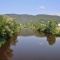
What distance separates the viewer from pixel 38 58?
Result: 2508 centimetres

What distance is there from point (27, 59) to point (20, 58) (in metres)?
1.17

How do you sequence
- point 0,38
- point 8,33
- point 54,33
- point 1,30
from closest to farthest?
point 1,30 → point 0,38 → point 8,33 → point 54,33

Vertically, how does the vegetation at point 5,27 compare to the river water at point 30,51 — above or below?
above

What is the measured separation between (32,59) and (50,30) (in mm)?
45923

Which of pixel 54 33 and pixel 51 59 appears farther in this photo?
pixel 54 33

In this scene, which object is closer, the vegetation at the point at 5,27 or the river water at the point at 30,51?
the river water at the point at 30,51

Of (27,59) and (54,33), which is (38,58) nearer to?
(27,59)

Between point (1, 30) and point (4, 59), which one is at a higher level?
point (1, 30)

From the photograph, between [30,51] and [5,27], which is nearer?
[30,51]

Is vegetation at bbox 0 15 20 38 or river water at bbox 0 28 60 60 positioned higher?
vegetation at bbox 0 15 20 38

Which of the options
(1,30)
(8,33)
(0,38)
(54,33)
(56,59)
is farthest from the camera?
(54,33)

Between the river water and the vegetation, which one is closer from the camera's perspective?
the river water

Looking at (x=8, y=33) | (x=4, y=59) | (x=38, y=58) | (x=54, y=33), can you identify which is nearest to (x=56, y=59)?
(x=38, y=58)

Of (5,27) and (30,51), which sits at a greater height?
(5,27)
